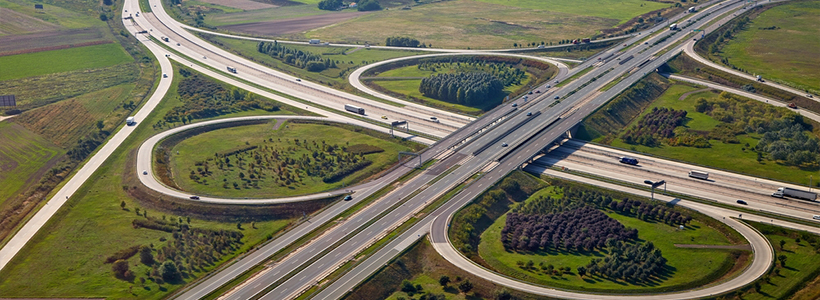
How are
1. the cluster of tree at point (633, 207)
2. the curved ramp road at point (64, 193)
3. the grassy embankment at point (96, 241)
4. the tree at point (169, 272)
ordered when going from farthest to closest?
the cluster of tree at point (633, 207), the curved ramp road at point (64, 193), the tree at point (169, 272), the grassy embankment at point (96, 241)

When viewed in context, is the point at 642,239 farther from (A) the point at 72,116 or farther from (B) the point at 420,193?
(A) the point at 72,116

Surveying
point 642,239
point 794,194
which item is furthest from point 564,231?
point 794,194

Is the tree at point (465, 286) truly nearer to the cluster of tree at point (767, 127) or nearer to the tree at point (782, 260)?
the tree at point (782, 260)

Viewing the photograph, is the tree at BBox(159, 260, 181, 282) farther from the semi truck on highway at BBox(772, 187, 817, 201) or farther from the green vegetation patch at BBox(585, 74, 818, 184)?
the semi truck on highway at BBox(772, 187, 817, 201)

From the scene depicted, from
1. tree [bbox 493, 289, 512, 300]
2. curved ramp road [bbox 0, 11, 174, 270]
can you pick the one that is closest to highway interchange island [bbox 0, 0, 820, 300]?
tree [bbox 493, 289, 512, 300]

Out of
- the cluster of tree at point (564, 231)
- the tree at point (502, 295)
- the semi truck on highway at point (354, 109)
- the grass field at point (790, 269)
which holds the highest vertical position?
the semi truck on highway at point (354, 109)

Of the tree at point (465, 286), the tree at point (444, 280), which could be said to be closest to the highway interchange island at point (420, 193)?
the tree at point (465, 286)
